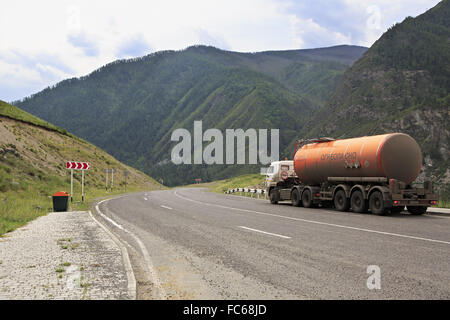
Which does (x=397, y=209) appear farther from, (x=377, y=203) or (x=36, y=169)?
(x=36, y=169)

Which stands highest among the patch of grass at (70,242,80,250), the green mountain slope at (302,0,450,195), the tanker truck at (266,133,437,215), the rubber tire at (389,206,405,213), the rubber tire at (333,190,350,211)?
the green mountain slope at (302,0,450,195)

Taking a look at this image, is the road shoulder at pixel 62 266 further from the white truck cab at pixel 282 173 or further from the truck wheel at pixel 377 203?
the white truck cab at pixel 282 173

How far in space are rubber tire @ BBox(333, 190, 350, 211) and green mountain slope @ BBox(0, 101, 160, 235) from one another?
533 inches

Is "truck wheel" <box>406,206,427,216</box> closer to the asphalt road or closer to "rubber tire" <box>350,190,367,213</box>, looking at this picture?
"rubber tire" <box>350,190,367,213</box>

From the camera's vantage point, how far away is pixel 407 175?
17.0m

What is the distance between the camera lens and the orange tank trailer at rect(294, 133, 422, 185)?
55.2 feet

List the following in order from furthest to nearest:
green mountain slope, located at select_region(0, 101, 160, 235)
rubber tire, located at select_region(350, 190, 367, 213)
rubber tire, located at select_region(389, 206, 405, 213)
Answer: green mountain slope, located at select_region(0, 101, 160, 235) → rubber tire, located at select_region(389, 206, 405, 213) → rubber tire, located at select_region(350, 190, 367, 213)

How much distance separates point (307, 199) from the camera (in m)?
21.9

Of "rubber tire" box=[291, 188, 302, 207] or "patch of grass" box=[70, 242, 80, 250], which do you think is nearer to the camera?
"patch of grass" box=[70, 242, 80, 250]

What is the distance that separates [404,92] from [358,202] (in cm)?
11419

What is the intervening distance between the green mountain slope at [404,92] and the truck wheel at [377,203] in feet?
246

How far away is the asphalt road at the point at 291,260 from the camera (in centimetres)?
537

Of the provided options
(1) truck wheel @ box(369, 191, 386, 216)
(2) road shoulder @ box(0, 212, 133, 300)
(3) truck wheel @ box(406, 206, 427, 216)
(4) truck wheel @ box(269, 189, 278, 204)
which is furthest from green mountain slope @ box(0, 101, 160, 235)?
(3) truck wheel @ box(406, 206, 427, 216)

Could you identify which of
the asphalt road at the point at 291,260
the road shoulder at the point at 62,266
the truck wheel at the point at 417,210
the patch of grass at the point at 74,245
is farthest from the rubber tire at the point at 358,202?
the patch of grass at the point at 74,245
